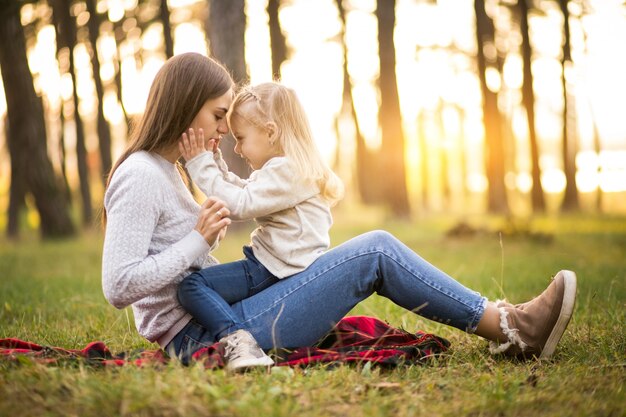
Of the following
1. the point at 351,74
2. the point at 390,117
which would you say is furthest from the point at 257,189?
the point at 351,74

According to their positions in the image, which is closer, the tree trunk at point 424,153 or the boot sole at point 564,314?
the boot sole at point 564,314

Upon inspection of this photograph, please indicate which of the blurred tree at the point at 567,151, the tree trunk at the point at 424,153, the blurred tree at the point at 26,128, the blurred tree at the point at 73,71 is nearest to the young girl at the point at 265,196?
the blurred tree at the point at 26,128

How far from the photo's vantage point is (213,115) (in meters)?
3.20

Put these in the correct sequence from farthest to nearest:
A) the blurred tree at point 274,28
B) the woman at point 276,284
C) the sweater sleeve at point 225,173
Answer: the blurred tree at point 274,28 → the sweater sleeve at point 225,173 → the woman at point 276,284

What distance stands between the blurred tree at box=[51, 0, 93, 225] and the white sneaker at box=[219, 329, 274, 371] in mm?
13028

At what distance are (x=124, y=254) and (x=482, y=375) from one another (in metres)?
1.72

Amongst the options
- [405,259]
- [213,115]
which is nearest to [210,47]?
[213,115]

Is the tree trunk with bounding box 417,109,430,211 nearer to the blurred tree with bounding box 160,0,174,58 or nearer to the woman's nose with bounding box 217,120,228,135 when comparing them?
the blurred tree with bounding box 160,0,174,58

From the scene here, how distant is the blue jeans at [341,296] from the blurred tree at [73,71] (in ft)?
42.4

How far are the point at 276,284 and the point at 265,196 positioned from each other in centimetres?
→ 45

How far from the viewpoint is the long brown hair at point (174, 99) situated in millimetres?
3068

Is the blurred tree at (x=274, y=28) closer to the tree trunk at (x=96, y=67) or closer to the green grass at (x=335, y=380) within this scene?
the tree trunk at (x=96, y=67)

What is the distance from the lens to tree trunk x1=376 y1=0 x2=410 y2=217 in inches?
485

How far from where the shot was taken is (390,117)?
12.5 m
